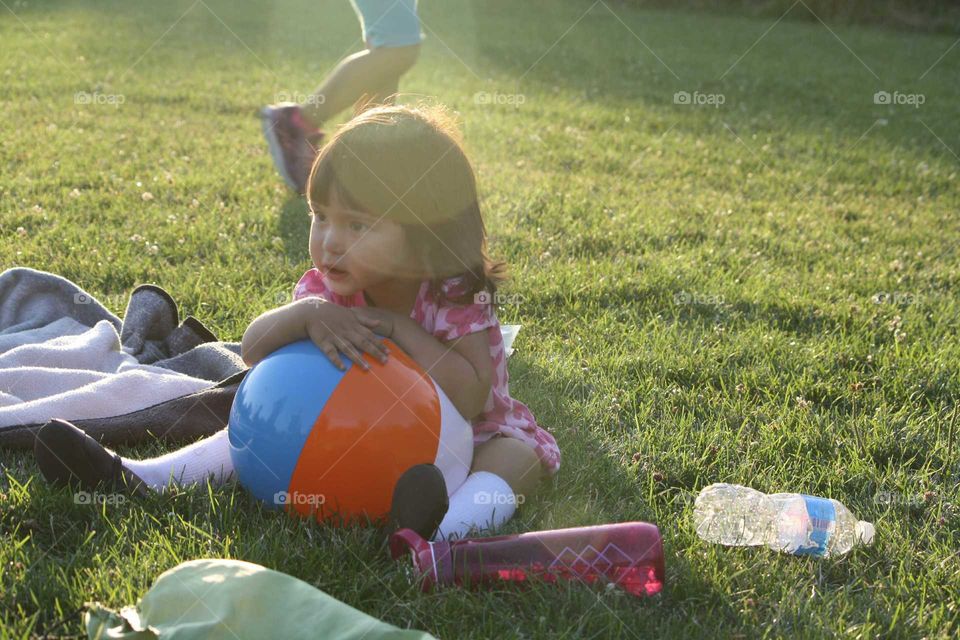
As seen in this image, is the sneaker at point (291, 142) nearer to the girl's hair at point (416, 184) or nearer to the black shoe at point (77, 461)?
the girl's hair at point (416, 184)

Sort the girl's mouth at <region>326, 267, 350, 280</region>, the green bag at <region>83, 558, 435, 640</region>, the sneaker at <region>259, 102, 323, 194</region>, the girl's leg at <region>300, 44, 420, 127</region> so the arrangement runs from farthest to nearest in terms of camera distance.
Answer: the girl's leg at <region>300, 44, 420, 127</region>
the sneaker at <region>259, 102, 323, 194</region>
the girl's mouth at <region>326, 267, 350, 280</region>
the green bag at <region>83, 558, 435, 640</region>

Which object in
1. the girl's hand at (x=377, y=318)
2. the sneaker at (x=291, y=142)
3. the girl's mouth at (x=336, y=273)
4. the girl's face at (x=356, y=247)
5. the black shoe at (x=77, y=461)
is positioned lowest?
the black shoe at (x=77, y=461)

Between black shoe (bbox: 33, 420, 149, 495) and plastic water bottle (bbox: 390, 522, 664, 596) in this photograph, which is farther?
black shoe (bbox: 33, 420, 149, 495)

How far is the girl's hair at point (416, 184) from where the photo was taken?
2.88 meters

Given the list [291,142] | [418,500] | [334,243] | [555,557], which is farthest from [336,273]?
[291,142]

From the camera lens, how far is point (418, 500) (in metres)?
2.68

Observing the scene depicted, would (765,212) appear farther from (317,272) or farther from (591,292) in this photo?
(317,272)

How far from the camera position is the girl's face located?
9.51 ft

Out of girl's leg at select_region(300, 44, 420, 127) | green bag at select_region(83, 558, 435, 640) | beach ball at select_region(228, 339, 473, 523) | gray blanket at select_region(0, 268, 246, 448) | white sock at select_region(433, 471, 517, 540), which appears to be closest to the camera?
green bag at select_region(83, 558, 435, 640)

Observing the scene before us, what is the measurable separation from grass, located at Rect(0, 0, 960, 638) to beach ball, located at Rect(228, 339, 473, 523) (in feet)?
0.37

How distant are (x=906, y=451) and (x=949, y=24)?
17.1 meters

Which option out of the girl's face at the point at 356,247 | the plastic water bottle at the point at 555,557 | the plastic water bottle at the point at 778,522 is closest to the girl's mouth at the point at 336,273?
the girl's face at the point at 356,247

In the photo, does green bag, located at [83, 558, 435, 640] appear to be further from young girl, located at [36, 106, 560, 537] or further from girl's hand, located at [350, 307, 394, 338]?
girl's hand, located at [350, 307, 394, 338]

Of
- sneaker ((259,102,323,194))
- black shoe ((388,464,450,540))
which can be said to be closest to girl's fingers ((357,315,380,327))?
black shoe ((388,464,450,540))
